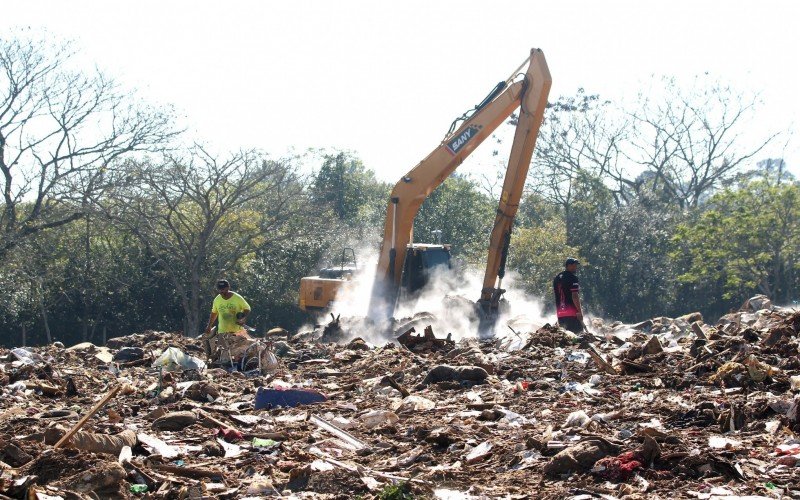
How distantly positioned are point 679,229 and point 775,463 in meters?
27.6

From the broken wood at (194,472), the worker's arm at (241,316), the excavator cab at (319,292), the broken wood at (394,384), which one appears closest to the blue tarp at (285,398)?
the broken wood at (394,384)

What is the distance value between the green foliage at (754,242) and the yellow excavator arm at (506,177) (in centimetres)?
1538

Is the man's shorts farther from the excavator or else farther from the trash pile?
the excavator

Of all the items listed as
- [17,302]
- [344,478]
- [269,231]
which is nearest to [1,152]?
[17,302]

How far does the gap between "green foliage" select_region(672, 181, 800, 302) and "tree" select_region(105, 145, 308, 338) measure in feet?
42.6

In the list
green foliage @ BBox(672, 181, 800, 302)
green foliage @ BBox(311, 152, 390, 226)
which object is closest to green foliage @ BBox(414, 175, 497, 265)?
green foliage @ BBox(311, 152, 390, 226)

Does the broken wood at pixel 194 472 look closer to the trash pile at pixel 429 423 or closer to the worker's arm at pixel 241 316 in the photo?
the trash pile at pixel 429 423

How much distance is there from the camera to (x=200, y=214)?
28.3 metres

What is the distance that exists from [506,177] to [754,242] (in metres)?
16.0

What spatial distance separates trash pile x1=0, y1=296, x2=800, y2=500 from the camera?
5.73m

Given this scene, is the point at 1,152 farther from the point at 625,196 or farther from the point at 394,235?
the point at 625,196

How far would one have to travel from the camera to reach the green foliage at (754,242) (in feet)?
98.5

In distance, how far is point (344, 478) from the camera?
598 cm

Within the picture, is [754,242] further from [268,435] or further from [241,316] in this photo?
[268,435]
